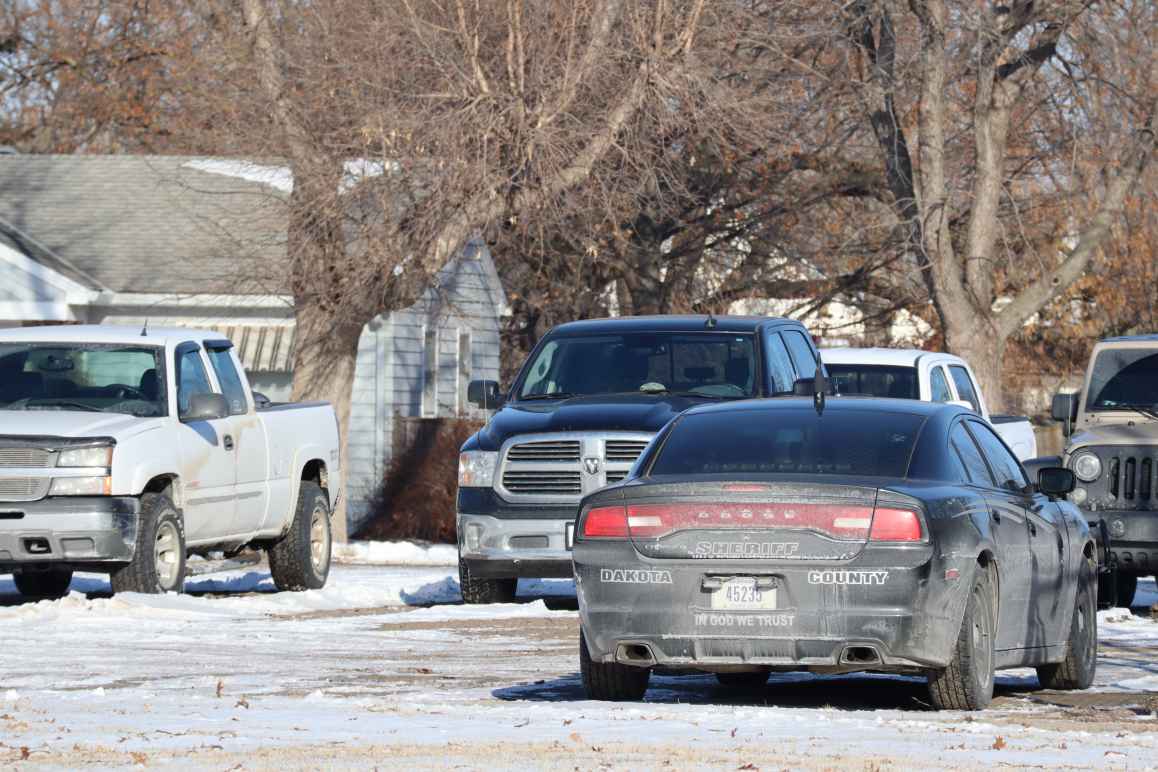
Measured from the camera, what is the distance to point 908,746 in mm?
8055

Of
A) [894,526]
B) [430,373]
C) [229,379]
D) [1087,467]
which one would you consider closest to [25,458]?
[229,379]

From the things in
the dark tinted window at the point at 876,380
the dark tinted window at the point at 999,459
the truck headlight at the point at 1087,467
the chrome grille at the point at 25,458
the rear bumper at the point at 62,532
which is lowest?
the rear bumper at the point at 62,532

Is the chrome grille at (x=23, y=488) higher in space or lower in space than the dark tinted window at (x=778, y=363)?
lower

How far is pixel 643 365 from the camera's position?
52.9 ft

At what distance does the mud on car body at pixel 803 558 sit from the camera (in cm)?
915

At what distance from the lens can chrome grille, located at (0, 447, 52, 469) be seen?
14.5 meters

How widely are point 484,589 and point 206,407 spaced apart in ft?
8.17

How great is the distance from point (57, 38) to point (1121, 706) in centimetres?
3920

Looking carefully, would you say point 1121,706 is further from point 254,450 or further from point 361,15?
point 361,15

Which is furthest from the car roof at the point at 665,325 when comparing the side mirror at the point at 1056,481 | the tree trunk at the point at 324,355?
the tree trunk at the point at 324,355

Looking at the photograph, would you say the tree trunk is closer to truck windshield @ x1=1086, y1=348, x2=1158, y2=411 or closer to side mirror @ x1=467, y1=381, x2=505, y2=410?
side mirror @ x1=467, y1=381, x2=505, y2=410

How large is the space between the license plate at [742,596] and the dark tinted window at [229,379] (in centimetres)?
826

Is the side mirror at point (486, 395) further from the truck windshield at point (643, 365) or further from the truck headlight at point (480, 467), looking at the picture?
the truck headlight at point (480, 467)

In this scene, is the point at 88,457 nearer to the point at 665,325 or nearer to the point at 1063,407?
the point at 665,325
